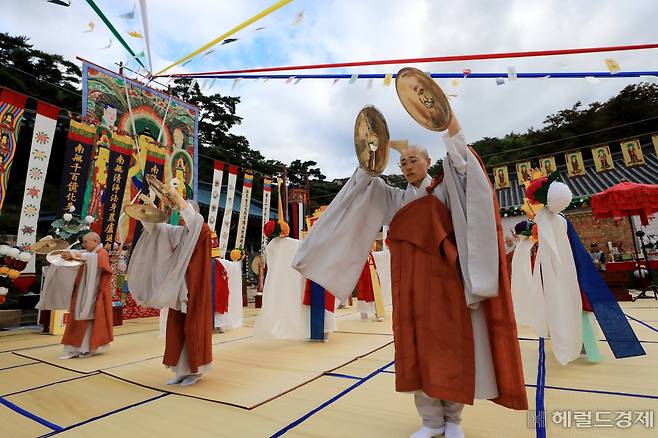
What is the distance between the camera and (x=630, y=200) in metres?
8.27

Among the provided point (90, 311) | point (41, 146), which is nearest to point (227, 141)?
point (41, 146)

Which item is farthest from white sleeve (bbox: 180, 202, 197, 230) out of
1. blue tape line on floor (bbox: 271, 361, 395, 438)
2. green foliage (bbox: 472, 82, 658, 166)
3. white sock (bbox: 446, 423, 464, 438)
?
green foliage (bbox: 472, 82, 658, 166)

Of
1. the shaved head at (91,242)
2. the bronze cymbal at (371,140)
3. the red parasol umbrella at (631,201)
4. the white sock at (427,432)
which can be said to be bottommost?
the white sock at (427,432)

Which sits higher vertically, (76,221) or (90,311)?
(76,221)

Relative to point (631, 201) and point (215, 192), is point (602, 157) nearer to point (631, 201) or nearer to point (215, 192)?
point (631, 201)

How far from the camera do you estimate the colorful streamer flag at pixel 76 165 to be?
7758 mm

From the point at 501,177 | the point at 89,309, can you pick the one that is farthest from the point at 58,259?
the point at 501,177

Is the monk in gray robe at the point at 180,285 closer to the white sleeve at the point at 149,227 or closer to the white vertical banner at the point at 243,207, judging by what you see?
the white sleeve at the point at 149,227

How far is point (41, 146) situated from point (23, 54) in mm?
7798

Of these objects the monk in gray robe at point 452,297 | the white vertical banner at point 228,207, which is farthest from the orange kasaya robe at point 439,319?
the white vertical banner at point 228,207

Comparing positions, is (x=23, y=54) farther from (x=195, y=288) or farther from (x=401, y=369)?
(x=401, y=369)

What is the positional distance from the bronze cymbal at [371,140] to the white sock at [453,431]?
1476mm

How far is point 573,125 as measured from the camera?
19547 mm

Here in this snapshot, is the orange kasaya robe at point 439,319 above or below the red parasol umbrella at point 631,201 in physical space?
below
